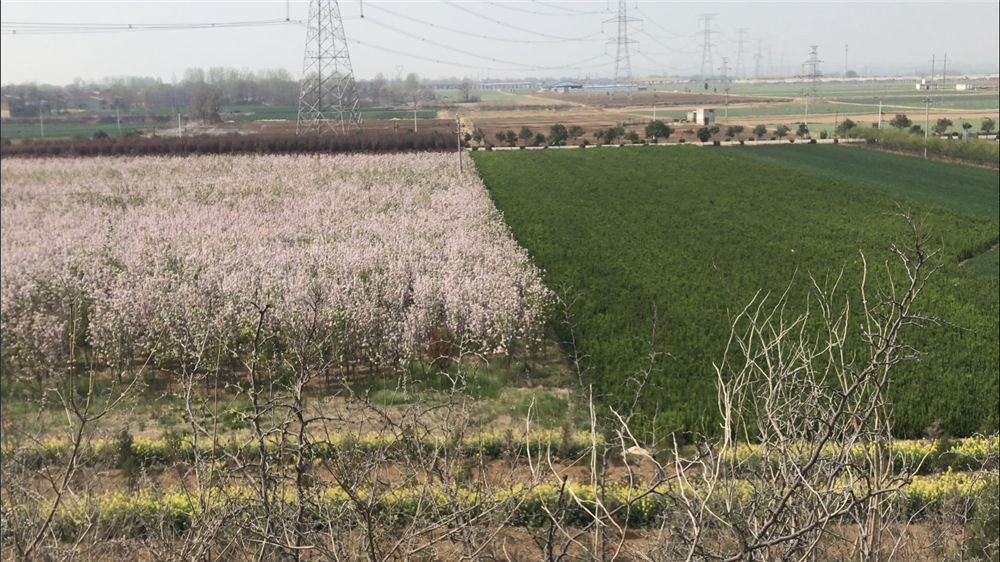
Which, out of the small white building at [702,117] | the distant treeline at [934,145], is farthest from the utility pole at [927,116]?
the small white building at [702,117]

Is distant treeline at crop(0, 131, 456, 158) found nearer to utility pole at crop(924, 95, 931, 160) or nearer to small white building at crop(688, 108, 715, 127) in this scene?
small white building at crop(688, 108, 715, 127)

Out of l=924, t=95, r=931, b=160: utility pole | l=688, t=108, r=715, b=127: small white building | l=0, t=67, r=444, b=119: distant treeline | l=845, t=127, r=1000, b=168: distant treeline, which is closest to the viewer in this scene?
l=0, t=67, r=444, b=119: distant treeline

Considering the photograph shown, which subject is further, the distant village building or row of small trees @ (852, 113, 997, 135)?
row of small trees @ (852, 113, 997, 135)

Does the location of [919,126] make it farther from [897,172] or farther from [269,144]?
[269,144]

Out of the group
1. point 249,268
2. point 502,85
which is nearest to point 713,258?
point 249,268

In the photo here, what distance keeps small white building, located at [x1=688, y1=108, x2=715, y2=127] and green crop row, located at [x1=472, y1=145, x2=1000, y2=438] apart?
59.9ft

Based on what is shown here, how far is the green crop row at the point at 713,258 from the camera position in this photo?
1034cm

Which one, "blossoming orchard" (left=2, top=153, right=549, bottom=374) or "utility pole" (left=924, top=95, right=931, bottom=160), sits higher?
"utility pole" (left=924, top=95, right=931, bottom=160)

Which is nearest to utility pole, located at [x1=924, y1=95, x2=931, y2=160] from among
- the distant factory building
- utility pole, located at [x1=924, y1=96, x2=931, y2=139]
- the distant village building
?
utility pole, located at [x1=924, y1=96, x2=931, y2=139]

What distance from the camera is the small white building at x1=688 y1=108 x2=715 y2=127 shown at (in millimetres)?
57259

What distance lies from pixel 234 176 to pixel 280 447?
A: 27665 millimetres

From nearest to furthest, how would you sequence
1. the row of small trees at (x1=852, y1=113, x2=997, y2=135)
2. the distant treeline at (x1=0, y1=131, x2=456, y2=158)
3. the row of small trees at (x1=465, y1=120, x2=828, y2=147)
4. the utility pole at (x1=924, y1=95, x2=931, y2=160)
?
the distant treeline at (x1=0, y1=131, x2=456, y2=158)
the utility pole at (x1=924, y1=95, x2=931, y2=160)
the row of small trees at (x1=465, y1=120, x2=828, y2=147)
the row of small trees at (x1=852, y1=113, x2=997, y2=135)

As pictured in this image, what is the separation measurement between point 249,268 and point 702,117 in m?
49.1

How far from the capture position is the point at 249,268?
13.9 meters
